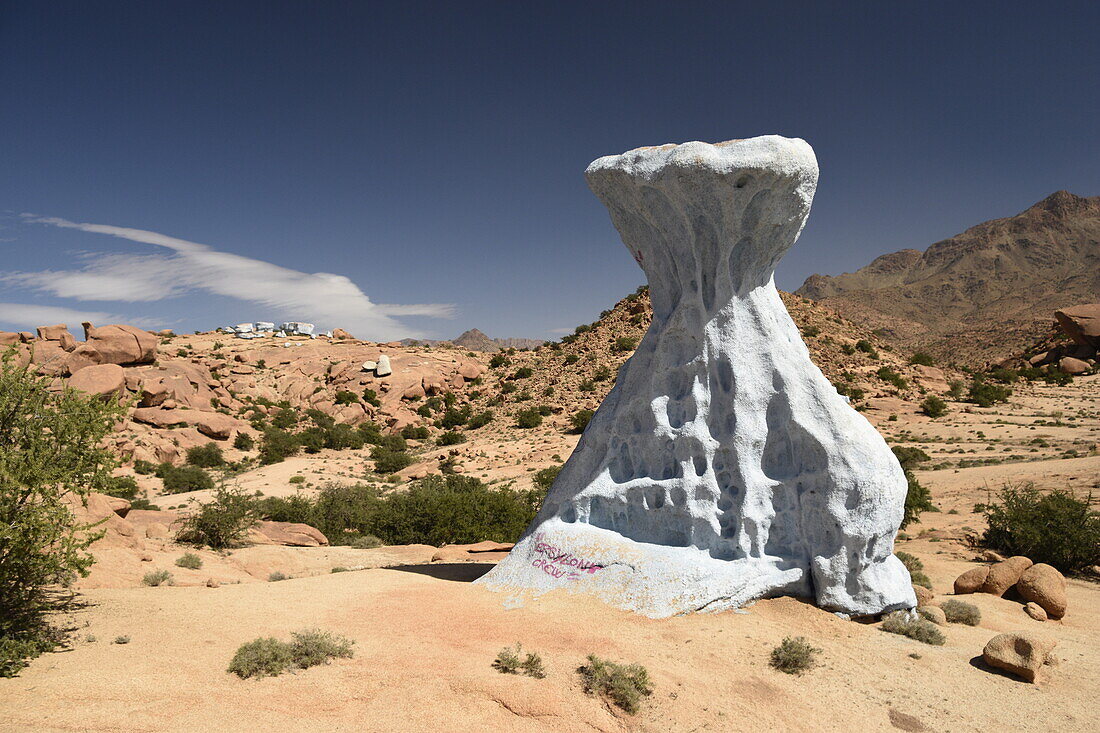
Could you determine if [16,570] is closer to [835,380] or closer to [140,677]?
[140,677]

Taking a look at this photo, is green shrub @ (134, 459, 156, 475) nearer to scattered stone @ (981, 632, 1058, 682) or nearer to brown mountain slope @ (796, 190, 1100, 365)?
scattered stone @ (981, 632, 1058, 682)

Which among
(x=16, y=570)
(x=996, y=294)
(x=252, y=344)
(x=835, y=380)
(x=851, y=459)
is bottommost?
(x=16, y=570)

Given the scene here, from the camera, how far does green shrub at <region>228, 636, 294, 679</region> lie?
5.39 m

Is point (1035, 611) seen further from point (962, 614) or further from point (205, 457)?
point (205, 457)

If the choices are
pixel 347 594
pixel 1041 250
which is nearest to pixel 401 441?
pixel 347 594

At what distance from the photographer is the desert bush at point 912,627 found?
6543mm

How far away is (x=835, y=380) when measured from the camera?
3488cm

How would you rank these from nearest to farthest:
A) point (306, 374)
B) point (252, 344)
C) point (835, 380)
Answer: point (835, 380), point (306, 374), point (252, 344)

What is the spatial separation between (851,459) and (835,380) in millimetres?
31162

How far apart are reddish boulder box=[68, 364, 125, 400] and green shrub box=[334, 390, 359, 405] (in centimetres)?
1202

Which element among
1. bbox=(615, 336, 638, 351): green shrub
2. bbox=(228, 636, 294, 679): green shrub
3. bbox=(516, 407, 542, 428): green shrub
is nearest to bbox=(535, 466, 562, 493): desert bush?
bbox=(516, 407, 542, 428): green shrub

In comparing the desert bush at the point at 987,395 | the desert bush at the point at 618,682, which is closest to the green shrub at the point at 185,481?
the desert bush at the point at 618,682

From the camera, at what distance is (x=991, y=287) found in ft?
340

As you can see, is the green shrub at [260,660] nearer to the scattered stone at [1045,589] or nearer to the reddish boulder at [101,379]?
the scattered stone at [1045,589]
